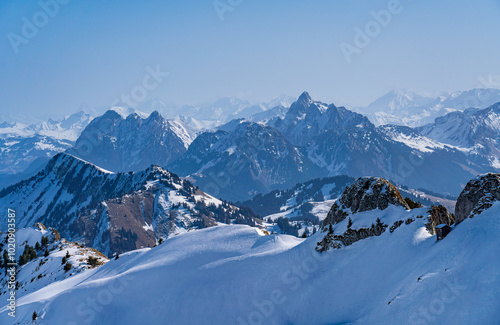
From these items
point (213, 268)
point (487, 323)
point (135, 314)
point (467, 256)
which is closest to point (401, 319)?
point (487, 323)

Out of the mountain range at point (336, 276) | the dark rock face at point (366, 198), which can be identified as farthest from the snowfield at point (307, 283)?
the dark rock face at point (366, 198)

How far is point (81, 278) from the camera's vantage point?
61.2m

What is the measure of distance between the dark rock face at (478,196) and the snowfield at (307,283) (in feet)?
5.39

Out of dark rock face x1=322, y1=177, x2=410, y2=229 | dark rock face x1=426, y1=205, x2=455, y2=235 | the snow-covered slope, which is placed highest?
the snow-covered slope

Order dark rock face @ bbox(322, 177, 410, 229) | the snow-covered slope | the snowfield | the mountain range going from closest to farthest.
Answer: the snowfield
the mountain range
dark rock face @ bbox(322, 177, 410, 229)
the snow-covered slope

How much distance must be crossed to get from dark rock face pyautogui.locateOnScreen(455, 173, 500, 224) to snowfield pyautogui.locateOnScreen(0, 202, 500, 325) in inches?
64.6

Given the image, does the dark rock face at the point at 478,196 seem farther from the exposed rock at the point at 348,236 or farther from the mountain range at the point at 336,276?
the exposed rock at the point at 348,236

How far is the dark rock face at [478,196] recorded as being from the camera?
108ft

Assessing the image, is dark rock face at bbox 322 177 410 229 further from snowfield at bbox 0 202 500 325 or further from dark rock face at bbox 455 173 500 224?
dark rock face at bbox 455 173 500 224

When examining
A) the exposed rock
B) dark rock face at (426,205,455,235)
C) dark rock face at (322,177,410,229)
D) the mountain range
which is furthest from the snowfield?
dark rock face at (322,177,410,229)

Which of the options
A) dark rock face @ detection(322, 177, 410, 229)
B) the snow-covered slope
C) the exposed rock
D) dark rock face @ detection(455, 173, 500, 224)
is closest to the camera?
dark rock face @ detection(455, 173, 500, 224)

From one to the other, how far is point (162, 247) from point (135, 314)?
17681 millimetres

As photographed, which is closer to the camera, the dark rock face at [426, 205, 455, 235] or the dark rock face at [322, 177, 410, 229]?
the dark rock face at [426, 205, 455, 235]

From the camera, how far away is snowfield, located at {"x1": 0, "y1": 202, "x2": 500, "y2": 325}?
25.1m
